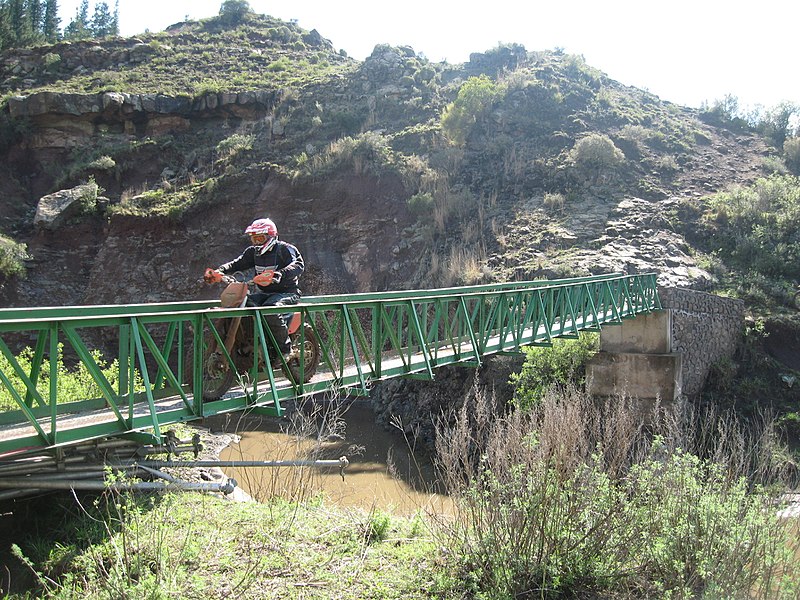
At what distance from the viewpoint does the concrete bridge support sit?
1545cm

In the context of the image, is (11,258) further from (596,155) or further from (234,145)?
(596,155)

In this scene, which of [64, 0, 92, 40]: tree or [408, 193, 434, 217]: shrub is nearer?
[408, 193, 434, 217]: shrub

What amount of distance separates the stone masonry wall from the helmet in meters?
11.9

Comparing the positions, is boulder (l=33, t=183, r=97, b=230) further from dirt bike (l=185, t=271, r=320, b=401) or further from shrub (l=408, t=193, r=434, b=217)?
dirt bike (l=185, t=271, r=320, b=401)

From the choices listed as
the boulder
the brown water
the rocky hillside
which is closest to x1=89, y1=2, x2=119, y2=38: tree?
the rocky hillside

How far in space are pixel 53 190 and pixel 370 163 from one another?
14963mm

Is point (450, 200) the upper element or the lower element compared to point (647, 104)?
lower

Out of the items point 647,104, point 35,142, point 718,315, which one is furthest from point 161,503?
point 647,104

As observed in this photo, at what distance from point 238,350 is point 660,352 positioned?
1202 centimetres

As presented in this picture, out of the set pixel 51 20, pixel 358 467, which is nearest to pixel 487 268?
pixel 358 467

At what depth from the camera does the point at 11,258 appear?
79.5 feet

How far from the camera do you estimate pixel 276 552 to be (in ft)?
21.8

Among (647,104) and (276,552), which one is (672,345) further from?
(647,104)

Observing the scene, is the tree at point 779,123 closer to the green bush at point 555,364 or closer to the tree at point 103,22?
the green bush at point 555,364
